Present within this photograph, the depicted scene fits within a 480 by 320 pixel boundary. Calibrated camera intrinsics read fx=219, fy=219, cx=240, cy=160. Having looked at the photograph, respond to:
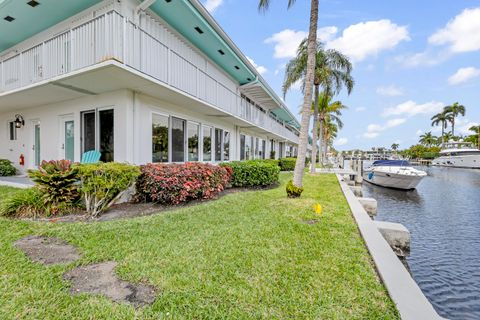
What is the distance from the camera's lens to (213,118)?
476 inches

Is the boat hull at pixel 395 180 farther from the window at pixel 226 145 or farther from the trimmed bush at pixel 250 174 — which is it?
the window at pixel 226 145

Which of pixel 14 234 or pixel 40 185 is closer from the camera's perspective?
pixel 14 234

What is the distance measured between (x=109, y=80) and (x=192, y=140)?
460cm

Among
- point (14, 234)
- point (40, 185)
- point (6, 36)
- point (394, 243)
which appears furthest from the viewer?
point (6, 36)

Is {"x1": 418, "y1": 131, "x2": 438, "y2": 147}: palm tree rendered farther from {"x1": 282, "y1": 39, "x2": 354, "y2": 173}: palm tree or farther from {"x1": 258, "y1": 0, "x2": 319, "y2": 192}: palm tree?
{"x1": 258, "y1": 0, "x2": 319, "y2": 192}: palm tree

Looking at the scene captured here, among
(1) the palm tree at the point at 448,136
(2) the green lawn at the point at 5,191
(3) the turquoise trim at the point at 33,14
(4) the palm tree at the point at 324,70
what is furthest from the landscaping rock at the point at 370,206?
(1) the palm tree at the point at 448,136

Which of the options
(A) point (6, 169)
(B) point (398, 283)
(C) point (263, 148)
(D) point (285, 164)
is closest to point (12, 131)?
(A) point (6, 169)

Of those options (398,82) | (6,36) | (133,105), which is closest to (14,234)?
(133,105)

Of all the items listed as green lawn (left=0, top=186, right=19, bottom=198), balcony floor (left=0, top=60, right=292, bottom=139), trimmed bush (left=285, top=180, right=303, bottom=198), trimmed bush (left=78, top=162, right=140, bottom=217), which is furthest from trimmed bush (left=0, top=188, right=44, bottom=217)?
trimmed bush (left=285, top=180, right=303, bottom=198)

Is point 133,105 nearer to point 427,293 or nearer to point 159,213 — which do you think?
point 159,213

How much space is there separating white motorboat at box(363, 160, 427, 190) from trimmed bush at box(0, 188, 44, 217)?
19.2 m

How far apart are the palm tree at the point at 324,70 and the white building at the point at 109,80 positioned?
6.12 m

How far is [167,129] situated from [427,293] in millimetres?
8796

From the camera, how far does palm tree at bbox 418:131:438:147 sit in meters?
73.4
